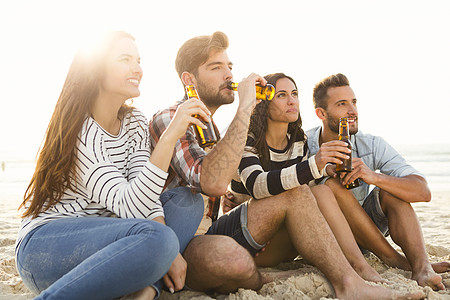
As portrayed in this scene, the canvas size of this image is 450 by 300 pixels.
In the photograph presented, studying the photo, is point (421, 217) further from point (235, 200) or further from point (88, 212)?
point (88, 212)

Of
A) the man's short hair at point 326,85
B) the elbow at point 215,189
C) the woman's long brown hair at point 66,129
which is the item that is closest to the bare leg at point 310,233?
the elbow at point 215,189

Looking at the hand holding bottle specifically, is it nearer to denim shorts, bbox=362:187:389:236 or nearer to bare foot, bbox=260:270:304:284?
bare foot, bbox=260:270:304:284

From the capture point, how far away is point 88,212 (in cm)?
242

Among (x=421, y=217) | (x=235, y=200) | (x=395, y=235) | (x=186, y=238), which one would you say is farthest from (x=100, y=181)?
(x=421, y=217)

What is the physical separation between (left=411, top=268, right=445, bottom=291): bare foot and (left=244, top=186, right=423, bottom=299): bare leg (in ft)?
1.54

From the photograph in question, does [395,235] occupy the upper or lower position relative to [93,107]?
lower

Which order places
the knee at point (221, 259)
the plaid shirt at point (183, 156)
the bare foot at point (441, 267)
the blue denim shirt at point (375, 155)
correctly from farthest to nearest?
the blue denim shirt at point (375, 155), the bare foot at point (441, 267), the plaid shirt at point (183, 156), the knee at point (221, 259)

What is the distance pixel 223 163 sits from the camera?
266cm

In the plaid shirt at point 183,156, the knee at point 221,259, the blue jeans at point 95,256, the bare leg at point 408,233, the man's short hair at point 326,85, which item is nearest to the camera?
the blue jeans at point 95,256

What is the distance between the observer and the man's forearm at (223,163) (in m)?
2.64

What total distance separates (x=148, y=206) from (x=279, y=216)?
0.96 meters

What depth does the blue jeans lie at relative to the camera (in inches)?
76.7

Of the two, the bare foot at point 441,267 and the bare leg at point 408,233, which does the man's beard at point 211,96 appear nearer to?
the bare leg at point 408,233

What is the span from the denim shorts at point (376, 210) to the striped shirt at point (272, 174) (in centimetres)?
70
